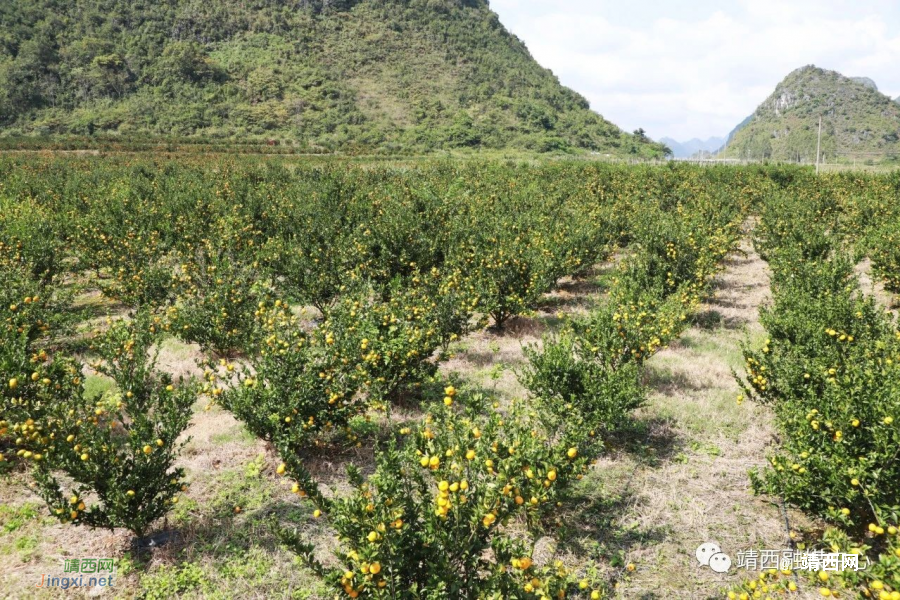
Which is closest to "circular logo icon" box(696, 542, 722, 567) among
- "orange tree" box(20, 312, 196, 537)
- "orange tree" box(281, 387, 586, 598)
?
"orange tree" box(281, 387, 586, 598)

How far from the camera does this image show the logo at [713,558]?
3883mm

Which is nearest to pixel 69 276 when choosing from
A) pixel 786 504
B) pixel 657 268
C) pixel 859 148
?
Result: pixel 657 268

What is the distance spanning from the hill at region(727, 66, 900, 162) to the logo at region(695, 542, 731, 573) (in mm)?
95078

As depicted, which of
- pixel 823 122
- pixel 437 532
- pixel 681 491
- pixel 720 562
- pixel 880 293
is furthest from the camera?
pixel 823 122

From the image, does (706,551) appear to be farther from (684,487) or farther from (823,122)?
(823,122)

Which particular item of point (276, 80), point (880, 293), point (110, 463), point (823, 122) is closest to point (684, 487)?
point (110, 463)

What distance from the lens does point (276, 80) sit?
89.4 metres

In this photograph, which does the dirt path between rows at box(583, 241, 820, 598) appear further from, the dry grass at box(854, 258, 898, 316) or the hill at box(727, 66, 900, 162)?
the hill at box(727, 66, 900, 162)

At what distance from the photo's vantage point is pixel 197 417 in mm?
6125

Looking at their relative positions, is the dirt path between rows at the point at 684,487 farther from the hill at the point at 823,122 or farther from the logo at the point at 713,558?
the hill at the point at 823,122

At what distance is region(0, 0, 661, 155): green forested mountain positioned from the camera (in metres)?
73.7

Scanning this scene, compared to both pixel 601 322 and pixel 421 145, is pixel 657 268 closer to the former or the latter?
pixel 601 322

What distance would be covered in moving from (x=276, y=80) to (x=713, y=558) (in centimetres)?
10168

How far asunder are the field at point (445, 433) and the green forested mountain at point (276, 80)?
5913 centimetres
